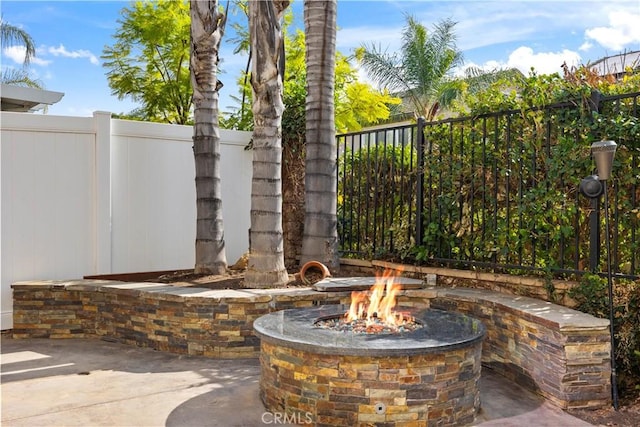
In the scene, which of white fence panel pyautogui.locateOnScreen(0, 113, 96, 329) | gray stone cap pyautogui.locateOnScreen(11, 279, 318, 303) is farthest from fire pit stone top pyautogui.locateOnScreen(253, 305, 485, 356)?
white fence panel pyautogui.locateOnScreen(0, 113, 96, 329)

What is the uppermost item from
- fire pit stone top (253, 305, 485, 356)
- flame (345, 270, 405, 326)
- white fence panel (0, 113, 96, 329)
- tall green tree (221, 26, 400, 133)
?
tall green tree (221, 26, 400, 133)

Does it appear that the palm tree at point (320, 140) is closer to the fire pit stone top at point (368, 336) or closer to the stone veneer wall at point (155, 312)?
the stone veneer wall at point (155, 312)

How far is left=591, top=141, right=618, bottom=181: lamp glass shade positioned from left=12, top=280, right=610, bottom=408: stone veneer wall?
1.08m

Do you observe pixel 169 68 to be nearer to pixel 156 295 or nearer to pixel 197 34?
pixel 197 34

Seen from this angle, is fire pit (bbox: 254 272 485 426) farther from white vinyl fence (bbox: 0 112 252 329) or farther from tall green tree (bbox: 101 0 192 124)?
tall green tree (bbox: 101 0 192 124)

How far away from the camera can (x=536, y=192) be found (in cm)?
516

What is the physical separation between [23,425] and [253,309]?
2192mm

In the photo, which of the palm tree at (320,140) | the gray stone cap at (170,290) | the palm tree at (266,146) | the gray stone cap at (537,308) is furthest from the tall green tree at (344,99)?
the gray stone cap at (537,308)

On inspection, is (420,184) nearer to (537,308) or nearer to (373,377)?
(537,308)

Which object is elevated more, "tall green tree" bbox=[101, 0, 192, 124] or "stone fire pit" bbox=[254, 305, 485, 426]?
"tall green tree" bbox=[101, 0, 192, 124]

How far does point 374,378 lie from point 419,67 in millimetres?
19900

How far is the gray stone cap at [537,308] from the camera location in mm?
4047

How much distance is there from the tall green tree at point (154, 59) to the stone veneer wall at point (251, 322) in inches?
411

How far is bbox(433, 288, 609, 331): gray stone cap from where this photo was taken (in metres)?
4.05
